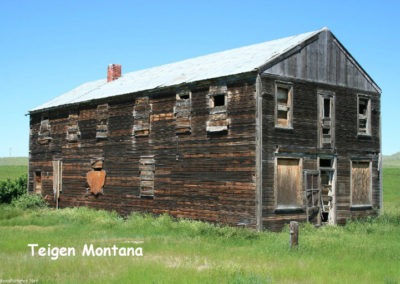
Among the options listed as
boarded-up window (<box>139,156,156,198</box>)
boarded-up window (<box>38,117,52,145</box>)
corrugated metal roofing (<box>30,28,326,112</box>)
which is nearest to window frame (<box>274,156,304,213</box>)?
corrugated metal roofing (<box>30,28,326,112</box>)

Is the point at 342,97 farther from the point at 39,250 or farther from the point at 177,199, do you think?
the point at 39,250

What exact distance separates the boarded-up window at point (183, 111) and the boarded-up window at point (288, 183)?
413 centimetres

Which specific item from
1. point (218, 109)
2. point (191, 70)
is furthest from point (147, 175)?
point (218, 109)

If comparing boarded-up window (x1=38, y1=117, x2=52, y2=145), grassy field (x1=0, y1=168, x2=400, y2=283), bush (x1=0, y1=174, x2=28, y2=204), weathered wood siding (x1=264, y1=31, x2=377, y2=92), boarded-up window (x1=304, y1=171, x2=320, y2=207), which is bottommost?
grassy field (x1=0, y1=168, x2=400, y2=283)

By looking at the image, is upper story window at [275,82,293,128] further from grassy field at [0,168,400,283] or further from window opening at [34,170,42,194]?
window opening at [34,170,42,194]

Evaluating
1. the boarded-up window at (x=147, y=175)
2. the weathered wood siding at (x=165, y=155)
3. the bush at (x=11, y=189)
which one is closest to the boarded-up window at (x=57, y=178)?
the weathered wood siding at (x=165, y=155)

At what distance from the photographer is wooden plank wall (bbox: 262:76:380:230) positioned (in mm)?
19938

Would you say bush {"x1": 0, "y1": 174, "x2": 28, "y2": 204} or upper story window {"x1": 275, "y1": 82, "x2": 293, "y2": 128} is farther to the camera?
bush {"x1": 0, "y1": 174, "x2": 28, "y2": 204}

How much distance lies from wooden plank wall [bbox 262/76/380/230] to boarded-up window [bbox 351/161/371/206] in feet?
0.94

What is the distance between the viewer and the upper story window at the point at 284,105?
20.7 m

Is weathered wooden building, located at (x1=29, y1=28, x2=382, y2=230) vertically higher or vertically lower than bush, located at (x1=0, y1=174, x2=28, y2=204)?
higher

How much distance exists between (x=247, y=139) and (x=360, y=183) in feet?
21.5

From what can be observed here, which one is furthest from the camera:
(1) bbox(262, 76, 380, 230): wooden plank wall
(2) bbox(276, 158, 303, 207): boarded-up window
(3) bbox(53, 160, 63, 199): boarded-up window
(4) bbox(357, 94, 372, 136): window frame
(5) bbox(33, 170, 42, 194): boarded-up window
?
(5) bbox(33, 170, 42, 194): boarded-up window

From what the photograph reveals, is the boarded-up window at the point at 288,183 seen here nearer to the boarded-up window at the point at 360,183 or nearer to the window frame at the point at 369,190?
the window frame at the point at 369,190
